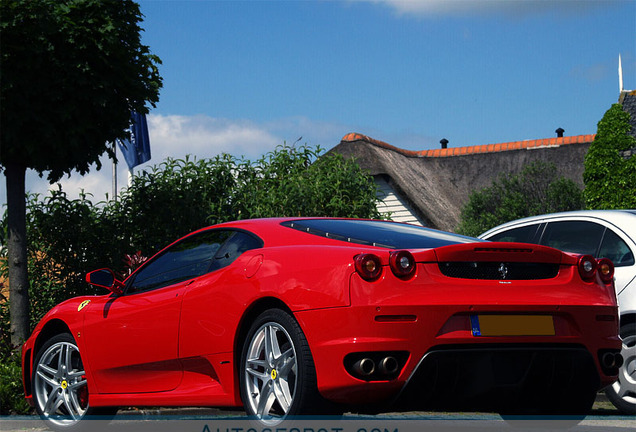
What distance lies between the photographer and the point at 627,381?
7.96 m

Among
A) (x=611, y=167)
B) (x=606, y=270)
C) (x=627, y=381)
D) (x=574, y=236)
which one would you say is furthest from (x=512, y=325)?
(x=611, y=167)

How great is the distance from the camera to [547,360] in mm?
4902

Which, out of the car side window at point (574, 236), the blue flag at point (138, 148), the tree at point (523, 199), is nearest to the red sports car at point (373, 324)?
the car side window at point (574, 236)

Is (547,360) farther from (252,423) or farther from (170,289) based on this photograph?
(170,289)

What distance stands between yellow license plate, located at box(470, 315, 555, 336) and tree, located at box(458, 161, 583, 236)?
80.7 ft

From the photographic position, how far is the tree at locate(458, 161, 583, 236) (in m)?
29.8

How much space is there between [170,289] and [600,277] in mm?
2874

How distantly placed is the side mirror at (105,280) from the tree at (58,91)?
3.64 meters

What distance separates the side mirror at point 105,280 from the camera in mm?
6773

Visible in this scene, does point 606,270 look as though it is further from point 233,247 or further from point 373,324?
point 233,247

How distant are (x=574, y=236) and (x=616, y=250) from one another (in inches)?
22.7

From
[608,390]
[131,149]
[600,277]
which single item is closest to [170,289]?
[600,277]

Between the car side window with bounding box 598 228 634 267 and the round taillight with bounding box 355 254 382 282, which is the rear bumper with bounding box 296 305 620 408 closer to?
the round taillight with bounding box 355 254 382 282

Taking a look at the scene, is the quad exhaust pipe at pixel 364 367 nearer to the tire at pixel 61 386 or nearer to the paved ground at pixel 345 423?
the paved ground at pixel 345 423
